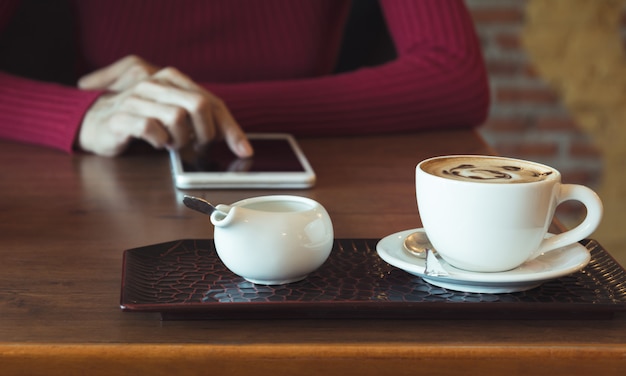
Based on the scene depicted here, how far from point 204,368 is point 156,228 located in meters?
0.27

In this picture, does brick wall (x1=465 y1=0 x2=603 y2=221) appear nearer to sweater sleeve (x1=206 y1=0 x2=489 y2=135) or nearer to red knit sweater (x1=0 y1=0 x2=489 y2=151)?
red knit sweater (x1=0 y1=0 x2=489 y2=151)

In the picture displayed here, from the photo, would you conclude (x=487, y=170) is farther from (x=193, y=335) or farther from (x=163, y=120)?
(x=163, y=120)

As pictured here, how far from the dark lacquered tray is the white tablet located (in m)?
0.28

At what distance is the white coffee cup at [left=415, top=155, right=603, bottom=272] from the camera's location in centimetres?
52

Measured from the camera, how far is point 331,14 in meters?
1.62

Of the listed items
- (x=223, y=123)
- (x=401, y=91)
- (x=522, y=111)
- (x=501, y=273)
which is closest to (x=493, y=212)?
(x=501, y=273)

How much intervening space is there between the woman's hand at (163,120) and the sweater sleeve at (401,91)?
0.46ft

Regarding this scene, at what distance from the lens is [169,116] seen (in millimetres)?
979

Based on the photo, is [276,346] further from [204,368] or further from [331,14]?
[331,14]

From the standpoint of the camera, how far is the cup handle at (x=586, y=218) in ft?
1.84

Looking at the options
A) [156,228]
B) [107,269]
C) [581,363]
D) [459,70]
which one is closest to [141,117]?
[156,228]

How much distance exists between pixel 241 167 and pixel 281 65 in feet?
2.23

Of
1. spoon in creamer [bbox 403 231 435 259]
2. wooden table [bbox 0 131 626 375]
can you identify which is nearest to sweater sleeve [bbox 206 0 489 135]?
wooden table [bbox 0 131 626 375]

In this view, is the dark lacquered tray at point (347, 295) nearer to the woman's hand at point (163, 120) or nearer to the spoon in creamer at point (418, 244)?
the spoon in creamer at point (418, 244)
